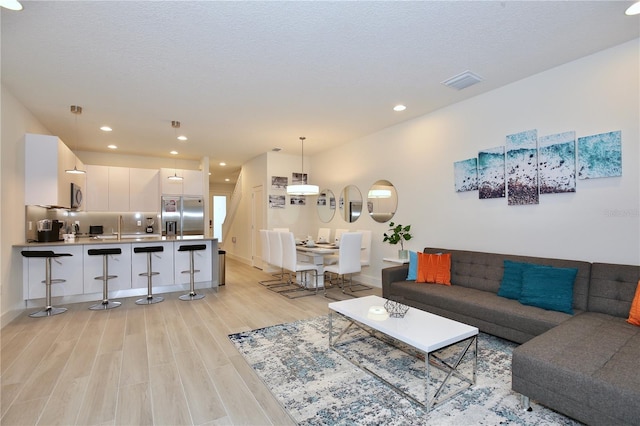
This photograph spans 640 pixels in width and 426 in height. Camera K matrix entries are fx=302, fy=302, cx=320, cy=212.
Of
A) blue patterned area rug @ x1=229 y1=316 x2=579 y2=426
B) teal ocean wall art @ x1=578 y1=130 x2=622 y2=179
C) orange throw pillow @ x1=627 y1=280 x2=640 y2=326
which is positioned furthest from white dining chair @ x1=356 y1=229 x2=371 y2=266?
orange throw pillow @ x1=627 y1=280 x2=640 y2=326

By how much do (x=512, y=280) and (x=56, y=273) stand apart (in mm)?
5904

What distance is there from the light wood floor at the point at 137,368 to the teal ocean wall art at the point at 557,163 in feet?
10.2

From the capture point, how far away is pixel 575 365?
70.8 inches

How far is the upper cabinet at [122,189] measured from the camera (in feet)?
21.3

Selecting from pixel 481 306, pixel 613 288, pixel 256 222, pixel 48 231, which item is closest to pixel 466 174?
pixel 481 306

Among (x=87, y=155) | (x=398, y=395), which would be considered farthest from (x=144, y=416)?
(x=87, y=155)

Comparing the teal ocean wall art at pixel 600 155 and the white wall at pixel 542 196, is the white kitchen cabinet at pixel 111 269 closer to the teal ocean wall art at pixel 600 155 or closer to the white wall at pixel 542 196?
the white wall at pixel 542 196

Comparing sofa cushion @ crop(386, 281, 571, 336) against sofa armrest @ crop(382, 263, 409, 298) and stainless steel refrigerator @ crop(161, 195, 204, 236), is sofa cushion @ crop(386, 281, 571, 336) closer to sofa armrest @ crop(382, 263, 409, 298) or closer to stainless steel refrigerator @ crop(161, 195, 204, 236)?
sofa armrest @ crop(382, 263, 409, 298)

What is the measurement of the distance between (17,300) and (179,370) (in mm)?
3195

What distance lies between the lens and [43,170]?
4.29 m

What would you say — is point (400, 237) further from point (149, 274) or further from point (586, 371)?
point (149, 274)

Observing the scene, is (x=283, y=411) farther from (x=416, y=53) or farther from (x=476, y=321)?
(x=416, y=53)

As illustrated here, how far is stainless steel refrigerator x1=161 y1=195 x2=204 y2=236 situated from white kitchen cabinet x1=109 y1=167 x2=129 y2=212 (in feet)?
2.48

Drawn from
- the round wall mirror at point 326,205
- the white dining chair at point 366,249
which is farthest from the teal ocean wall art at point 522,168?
the round wall mirror at point 326,205
